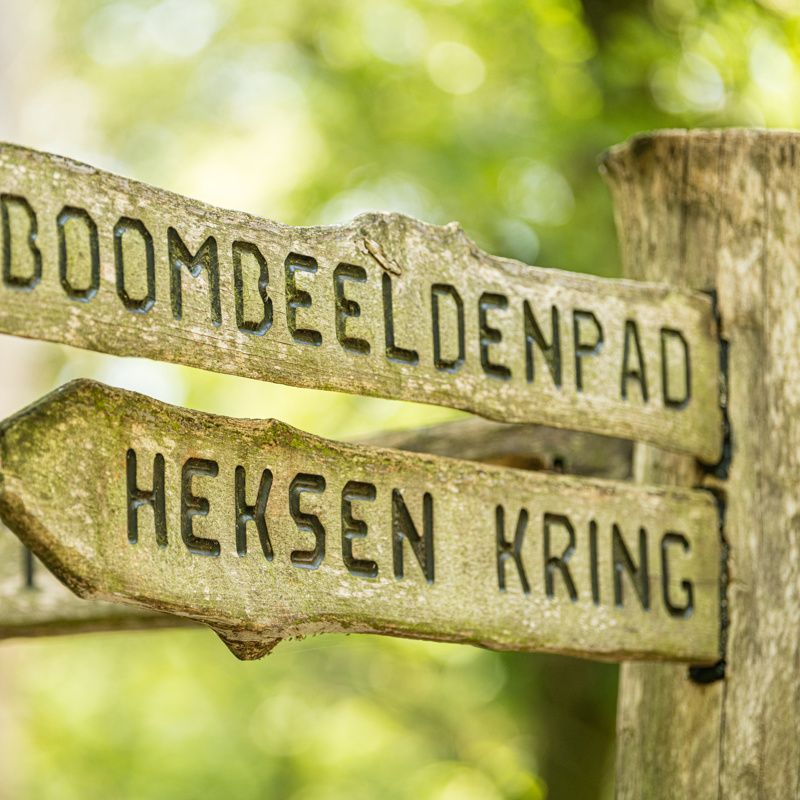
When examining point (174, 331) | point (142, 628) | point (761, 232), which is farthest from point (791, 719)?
point (142, 628)

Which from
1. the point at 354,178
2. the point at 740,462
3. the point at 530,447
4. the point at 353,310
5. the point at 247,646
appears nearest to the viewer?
the point at 247,646

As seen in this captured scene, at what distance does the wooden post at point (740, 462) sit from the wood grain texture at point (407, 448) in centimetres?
21

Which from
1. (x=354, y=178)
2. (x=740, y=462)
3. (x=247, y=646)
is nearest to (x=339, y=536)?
(x=247, y=646)

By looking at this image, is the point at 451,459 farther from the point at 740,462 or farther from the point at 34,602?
the point at 34,602

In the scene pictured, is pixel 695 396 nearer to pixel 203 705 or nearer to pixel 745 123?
pixel 745 123

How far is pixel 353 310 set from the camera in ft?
4.10

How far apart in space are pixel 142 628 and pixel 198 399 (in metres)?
5.77

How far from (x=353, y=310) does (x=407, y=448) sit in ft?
2.73

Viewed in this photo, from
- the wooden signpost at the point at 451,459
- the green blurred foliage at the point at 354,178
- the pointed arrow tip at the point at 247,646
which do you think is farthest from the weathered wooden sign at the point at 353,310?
the green blurred foliage at the point at 354,178

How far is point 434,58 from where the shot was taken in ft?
16.8

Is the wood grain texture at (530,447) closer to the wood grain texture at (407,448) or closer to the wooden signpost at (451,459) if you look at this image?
the wood grain texture at (407,448)

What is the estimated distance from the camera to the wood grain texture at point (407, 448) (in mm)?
1826

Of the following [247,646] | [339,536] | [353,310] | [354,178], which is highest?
[354,178]

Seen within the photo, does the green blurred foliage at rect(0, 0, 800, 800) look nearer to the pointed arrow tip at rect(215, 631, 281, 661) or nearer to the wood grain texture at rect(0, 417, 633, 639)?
the wood grain texture at rect(0, 417, 633, 639)
